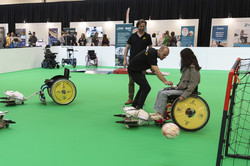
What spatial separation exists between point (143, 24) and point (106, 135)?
7.08ft

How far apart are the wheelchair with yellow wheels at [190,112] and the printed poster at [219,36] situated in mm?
11398

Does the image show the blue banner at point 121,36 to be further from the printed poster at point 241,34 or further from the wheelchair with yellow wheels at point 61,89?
the printed poster at point 241,34

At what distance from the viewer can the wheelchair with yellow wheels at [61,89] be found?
461 cm

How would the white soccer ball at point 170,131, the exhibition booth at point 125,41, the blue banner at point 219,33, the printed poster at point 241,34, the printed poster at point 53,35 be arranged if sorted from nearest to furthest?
the white soccer ball at point 170,131, the exhibition booth at point 125,41, the printed poster at point 241,34, the blue banner at point 219,33, the printed poster at point 53,35

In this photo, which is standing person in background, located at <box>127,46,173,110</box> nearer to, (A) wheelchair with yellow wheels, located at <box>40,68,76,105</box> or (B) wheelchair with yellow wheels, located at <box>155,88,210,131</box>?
(B) wheelchair with yellow wheels, located at <box>155,88,210,131</box>

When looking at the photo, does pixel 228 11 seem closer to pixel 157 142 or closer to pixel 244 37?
pixel 244 37

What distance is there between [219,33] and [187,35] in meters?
1.70

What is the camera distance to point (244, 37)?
13305 millimetres

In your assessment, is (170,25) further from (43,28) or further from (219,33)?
(43,28)

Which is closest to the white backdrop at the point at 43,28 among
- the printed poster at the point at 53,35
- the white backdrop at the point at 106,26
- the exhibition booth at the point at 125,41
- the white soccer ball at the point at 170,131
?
the exhibition booth at the point at 125,41

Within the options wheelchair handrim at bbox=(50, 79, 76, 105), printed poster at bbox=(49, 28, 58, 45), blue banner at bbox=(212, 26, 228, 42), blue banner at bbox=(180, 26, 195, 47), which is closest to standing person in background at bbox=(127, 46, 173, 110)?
wheelchair handrim at bbox=(50, 79, 76, 105)

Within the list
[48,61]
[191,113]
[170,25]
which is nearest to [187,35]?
[170,25]

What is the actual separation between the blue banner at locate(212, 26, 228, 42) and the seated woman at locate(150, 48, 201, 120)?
1147 centimetres

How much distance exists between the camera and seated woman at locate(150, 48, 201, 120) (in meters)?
3.38
